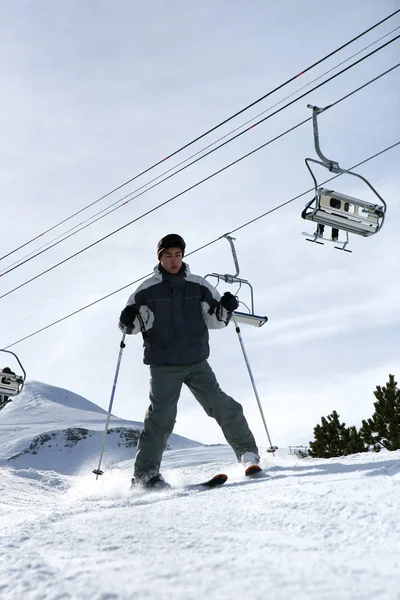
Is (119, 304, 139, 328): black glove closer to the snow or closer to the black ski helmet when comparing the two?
the black ski helmet

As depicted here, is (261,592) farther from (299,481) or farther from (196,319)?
(196,319)

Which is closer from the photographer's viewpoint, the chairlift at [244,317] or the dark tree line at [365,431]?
the chairlift at [244,317]

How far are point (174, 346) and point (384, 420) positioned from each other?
16.4 meters

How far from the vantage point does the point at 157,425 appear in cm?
441

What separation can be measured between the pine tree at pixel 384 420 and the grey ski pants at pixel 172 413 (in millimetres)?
14879

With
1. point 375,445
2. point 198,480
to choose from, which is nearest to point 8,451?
point 375,445

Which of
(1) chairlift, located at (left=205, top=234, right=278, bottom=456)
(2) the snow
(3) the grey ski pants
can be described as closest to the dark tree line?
(1) chairlift, located at (left=205, top=234, right=278, bottom=456)

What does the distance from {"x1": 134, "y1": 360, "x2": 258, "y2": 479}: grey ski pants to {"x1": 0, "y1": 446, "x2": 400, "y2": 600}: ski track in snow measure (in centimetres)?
160

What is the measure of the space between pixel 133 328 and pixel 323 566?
3.37 m

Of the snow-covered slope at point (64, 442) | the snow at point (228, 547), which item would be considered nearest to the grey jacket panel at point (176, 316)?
the snow at point (228, 547)

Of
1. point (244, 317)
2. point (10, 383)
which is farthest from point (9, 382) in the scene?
point (244, 317)

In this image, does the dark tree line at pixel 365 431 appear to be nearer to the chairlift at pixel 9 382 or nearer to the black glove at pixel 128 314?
the chairlift at pixel 9 382

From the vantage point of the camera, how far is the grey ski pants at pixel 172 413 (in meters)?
4.36

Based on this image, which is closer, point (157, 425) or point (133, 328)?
point (157, 425)
